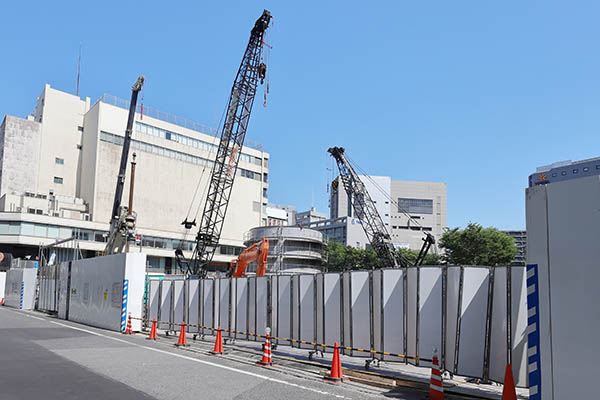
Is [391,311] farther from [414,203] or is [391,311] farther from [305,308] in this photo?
[414,203]

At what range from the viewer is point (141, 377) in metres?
11.9

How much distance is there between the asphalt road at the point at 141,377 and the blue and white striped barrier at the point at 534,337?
3371 millimetres

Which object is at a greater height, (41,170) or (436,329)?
(41,170)

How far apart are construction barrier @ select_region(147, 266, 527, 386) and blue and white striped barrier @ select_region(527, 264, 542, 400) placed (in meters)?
2.52

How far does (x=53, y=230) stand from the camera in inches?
2938

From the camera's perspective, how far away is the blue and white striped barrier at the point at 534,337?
24.8 ft

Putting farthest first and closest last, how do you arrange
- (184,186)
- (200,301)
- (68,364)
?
(184,186) < (200,301) < (68,364)

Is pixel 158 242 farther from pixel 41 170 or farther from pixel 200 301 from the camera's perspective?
pixel 200 301

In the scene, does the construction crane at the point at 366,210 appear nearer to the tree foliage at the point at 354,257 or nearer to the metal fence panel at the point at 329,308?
the tree foliage at the point at 354,257

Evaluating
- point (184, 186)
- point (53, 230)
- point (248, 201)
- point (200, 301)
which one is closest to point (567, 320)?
point (200, 301)

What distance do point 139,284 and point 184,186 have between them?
6733 cm

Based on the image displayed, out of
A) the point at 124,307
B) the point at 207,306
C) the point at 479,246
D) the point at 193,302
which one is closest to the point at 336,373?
the point at 207,306

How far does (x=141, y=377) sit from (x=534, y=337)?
8708 mm

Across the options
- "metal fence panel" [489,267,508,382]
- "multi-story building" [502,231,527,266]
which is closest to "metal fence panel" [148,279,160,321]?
"multi-story building" [502,231,527,266]
